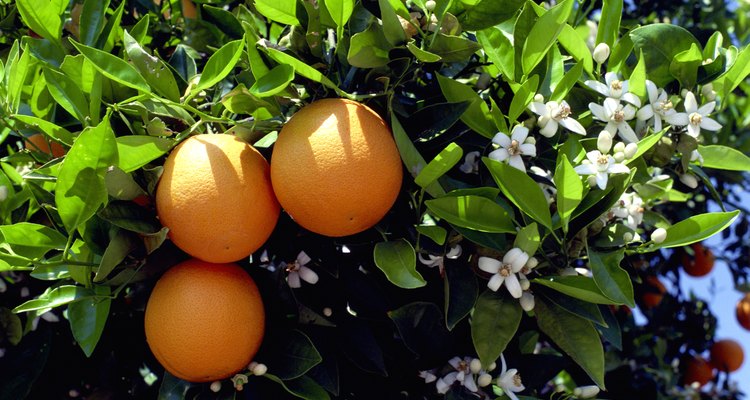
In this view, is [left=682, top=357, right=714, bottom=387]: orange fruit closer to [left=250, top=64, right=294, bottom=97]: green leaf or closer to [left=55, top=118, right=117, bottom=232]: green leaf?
A: [left=250, top=64, right=294, bottom=97]: green leaf

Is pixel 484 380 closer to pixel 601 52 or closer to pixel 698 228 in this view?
pixel 698 228

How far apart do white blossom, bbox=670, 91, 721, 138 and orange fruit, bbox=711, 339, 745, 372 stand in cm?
176

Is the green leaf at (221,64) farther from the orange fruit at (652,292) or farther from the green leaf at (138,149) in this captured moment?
the orange fruit at (652,292)

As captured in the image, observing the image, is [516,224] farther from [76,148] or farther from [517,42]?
[76,148]

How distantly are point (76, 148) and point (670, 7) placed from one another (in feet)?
6.78

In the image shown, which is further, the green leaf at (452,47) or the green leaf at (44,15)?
the green leaf at (44,15)

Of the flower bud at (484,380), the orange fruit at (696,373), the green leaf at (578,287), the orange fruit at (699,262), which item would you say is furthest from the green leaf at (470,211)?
the orange fruit at (696,373)

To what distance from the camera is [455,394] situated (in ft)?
4.60

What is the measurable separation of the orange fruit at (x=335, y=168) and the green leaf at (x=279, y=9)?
149 mm

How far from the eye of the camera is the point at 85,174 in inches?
43.8

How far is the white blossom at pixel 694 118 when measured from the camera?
1.35 metres

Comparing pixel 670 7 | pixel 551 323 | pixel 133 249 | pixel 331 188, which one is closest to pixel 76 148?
pixel 133 249

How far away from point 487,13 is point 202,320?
0.63 metres

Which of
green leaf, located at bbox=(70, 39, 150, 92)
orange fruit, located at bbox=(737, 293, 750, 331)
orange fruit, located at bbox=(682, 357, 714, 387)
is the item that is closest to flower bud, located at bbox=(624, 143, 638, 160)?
green leaf, located at bbox=(70, 39, 150, 92)
